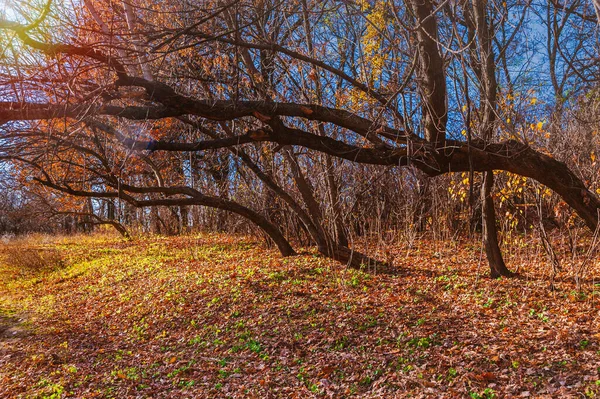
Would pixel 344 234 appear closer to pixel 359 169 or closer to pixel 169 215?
pixel 359 169

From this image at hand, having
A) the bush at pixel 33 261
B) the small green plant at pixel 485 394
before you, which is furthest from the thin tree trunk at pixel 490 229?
the bush at pixel 33 261

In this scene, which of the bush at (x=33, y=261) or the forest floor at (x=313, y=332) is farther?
the bush at (x=33, y=261)

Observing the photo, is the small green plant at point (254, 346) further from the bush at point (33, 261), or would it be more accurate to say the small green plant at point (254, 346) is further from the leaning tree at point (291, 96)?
the bush at point (33, 261)

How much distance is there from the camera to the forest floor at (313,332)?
4504 millimetres

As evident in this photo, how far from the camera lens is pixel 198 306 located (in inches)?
300

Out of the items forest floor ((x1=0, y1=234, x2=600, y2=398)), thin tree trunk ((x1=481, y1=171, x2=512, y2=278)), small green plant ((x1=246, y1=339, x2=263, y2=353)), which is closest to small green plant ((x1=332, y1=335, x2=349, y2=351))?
forest floor ((x1=0, y1=234, x2=600, y2=398))

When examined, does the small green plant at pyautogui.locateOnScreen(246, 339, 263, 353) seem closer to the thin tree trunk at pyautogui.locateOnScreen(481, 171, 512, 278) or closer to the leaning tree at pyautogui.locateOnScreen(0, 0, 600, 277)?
the leaning tree at pyautogui.locateOnScreen(0, 0, 600, 277)

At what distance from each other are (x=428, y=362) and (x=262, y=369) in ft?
5.84

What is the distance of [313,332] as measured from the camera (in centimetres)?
595

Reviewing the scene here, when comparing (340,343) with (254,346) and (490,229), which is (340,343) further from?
(490,229)

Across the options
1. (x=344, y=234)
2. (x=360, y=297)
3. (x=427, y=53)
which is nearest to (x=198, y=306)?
(x=360, y=297)

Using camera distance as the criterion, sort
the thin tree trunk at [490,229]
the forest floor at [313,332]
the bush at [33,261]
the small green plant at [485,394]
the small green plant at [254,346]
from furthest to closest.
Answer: the bush at [33,261]
the thin tree trunk at [490,229]
the small green plant at [254,346]
the forest floor at [313,332]
the small green plant at [485,394]

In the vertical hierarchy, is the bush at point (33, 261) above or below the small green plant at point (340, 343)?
above

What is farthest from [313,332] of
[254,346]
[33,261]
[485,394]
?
[33,261]
